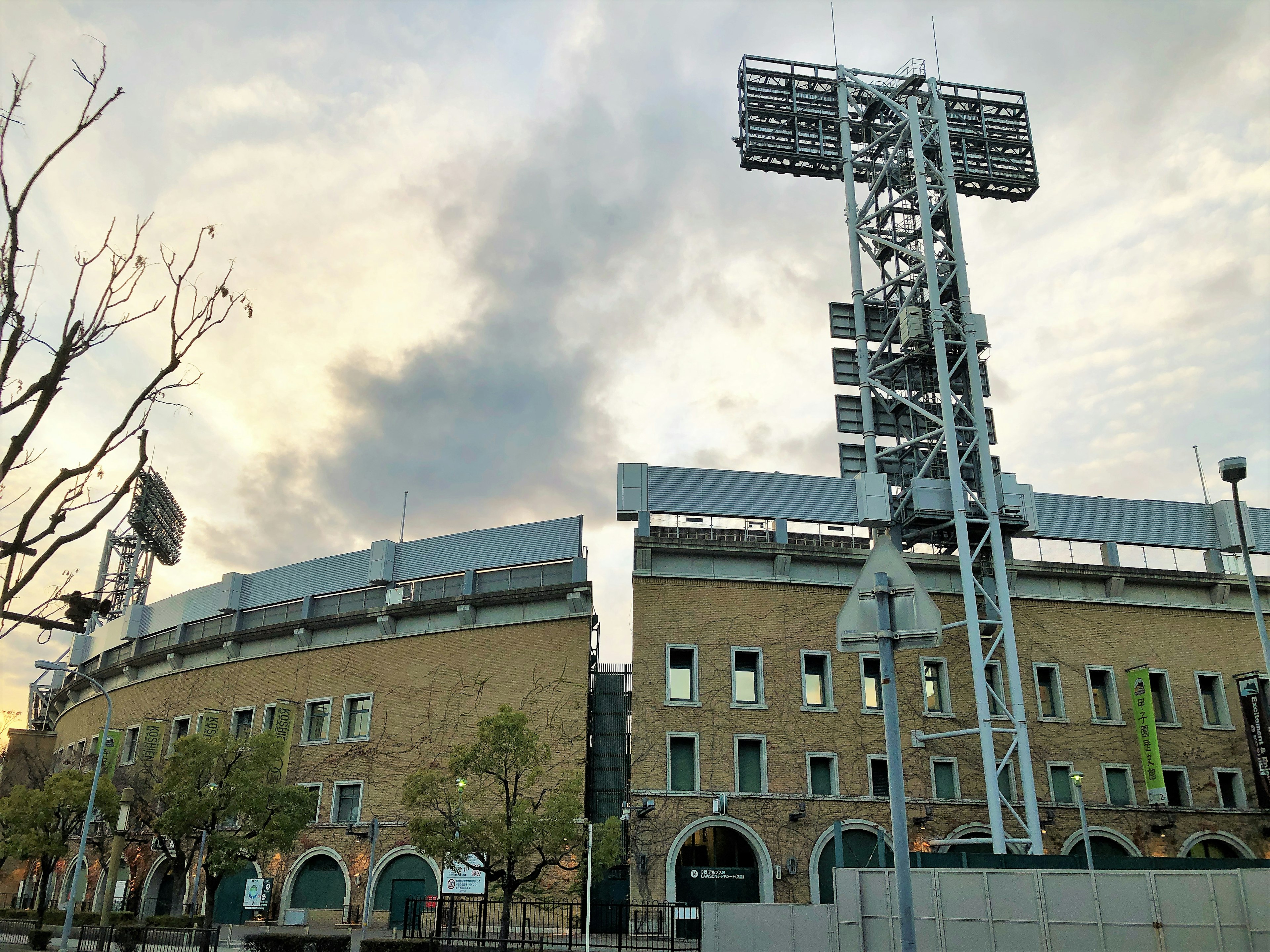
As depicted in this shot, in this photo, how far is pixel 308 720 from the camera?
4834 cm

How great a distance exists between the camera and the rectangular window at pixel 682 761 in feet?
127

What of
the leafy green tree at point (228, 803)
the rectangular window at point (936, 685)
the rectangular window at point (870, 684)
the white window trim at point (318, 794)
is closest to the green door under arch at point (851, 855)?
the rectangular window at point (870, 684)

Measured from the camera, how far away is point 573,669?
43250 mm

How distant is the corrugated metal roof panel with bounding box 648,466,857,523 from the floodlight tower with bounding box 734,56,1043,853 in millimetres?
2229

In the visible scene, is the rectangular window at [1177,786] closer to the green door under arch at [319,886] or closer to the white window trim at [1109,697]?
the white window trim at [1109,697]

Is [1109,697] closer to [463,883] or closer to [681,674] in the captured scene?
[681,674]

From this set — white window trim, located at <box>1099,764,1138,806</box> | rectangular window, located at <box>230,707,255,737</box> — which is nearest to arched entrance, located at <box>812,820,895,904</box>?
white window trim, located at <box>1099,764,1138,806</box>

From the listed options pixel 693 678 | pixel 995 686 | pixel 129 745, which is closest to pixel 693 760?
pixel 693 678

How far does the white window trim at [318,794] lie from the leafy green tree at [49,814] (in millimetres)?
8080

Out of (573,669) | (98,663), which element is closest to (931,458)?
(573,669)

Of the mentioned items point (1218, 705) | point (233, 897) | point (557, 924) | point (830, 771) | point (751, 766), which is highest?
point (1218, 705)

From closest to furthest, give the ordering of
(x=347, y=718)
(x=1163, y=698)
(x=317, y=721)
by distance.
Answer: (x=1163, y=698) → (x=347, y=718) → (x=317, y=721)

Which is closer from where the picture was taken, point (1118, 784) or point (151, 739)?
point (1118, 784)

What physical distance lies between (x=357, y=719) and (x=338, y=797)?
147 inches
